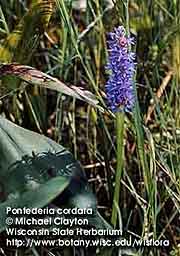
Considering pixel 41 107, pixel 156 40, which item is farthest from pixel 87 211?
pixel 156 40

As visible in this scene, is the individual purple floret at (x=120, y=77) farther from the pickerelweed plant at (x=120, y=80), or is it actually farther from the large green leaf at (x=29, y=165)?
the large green leaf at (x=29, y=165)

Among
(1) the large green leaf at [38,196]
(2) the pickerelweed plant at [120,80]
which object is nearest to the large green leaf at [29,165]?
(1) the large green leaf at [38,196]

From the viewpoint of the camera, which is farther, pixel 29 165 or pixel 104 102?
pixel 104 102

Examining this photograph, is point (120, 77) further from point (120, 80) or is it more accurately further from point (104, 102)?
point (104, 102)

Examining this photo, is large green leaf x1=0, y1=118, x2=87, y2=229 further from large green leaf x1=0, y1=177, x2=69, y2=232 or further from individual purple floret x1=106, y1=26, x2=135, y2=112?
individual purple floret x1=106, y1=26, x2=135, y2=112

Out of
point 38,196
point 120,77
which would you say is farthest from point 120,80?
point 38,196

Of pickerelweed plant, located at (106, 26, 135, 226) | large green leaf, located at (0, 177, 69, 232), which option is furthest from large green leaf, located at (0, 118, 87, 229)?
pickerelweed plant, located at (106, 26, 135, 226)

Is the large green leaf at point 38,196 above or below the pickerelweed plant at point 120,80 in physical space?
below

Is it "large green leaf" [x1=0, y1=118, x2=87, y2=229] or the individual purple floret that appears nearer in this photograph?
the individual purple floret
